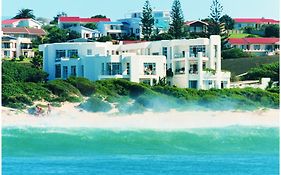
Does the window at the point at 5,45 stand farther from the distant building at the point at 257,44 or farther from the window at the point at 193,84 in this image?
the window at the point at 193,84

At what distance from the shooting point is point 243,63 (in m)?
31.6

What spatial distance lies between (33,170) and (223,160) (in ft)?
12.4

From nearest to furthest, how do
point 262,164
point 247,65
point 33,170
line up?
point 33,170
point 262,164
point 247,65

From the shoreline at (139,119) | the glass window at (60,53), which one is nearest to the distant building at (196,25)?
the glass window at (60,53)

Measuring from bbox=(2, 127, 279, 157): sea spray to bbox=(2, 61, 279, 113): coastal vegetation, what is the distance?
6.25 ft

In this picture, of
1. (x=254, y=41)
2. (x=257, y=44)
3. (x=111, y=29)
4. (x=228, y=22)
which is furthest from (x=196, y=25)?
(x=111, y=29)

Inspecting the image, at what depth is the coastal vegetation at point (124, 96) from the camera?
998 inches

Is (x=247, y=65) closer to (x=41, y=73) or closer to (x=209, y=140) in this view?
(x=41, y=73)

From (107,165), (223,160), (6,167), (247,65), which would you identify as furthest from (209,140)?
(247,65)

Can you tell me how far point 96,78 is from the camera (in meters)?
27.7

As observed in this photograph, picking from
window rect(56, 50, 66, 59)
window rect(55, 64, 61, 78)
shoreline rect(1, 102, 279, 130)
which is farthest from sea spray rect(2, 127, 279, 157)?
window rect(56, 50, 66, 59)

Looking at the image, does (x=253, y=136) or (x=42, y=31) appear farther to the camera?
(x=42, y=31)

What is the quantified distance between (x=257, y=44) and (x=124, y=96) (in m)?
14.7

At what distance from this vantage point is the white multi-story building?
90.9ft
